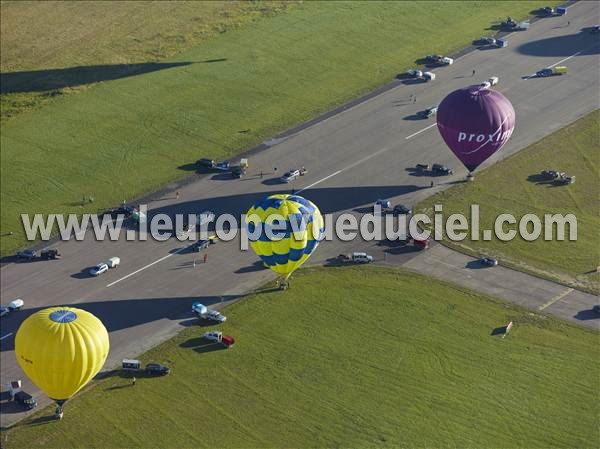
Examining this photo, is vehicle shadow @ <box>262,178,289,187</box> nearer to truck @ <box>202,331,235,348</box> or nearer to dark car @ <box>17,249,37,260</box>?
dark car @ <box>17,249,37,260</box>

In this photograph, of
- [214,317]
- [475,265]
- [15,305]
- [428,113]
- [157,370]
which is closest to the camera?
[157,370]

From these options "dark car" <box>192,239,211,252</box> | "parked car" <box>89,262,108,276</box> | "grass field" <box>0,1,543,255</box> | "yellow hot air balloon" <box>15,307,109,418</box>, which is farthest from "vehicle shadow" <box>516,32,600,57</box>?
"yellow hot air balloon" <box>15,307,109,418</box>

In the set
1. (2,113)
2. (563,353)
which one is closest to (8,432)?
(563,353)

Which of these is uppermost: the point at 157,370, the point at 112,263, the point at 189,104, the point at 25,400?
the point at 189,104

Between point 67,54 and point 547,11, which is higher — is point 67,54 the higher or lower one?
the lower one

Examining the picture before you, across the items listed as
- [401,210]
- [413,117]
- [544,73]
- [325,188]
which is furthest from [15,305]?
[544,73]

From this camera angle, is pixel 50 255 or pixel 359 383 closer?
pixel 359 383

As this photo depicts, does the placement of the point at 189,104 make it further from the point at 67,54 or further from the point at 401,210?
the point at 401,210
